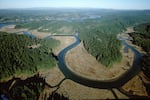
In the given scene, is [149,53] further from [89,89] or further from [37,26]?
[37,26]

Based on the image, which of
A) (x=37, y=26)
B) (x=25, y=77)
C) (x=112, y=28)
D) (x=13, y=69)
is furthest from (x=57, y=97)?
(x=37, y=26)

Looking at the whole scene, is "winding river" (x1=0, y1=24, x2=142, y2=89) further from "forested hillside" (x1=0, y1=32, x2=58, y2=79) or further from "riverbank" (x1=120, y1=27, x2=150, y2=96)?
"forested hillside" (x1=0, y1=32, x2=58, y2=79)

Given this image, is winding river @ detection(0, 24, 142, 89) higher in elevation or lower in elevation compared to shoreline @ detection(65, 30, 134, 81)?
lower

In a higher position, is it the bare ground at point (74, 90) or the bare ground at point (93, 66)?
the bare ground at point (93, 66)

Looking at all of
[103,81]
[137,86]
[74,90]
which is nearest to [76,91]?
[74,90]

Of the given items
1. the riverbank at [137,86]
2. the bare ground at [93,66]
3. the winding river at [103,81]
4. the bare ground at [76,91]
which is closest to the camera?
the bare ground at [76,91]

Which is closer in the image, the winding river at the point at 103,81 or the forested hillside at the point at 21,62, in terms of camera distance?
the winding river at the point at 103,81

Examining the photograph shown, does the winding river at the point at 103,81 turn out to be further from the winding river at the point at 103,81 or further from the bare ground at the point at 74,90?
the bare ground at the point at 74,90

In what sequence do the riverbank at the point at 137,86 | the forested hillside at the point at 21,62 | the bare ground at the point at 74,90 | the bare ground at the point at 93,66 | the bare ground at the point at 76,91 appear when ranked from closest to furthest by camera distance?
the bare ground at the point at 76,91, the bare ground at the point at 74,90, the riverbank at the point at 137,86, the forested hillside at the point at 21,62, the bare ground at the point at 93,66

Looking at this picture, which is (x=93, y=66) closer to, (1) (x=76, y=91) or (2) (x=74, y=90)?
(2) (x=74, y=90)

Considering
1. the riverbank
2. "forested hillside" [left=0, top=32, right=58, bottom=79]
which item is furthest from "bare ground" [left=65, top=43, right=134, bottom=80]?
"forested hillside" [left=0, top=32, right=58, bottom=79]

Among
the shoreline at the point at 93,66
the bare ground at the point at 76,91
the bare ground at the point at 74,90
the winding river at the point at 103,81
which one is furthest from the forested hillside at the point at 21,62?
the shoreline at the point at 93,66
